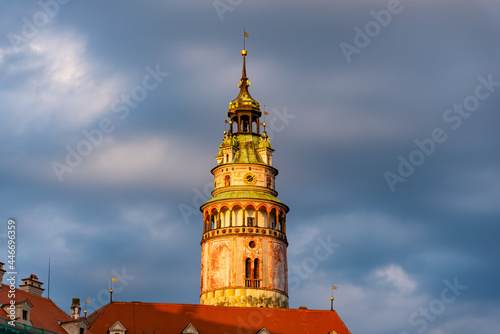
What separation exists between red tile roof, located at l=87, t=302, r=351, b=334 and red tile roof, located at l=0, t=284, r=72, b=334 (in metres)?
10.9

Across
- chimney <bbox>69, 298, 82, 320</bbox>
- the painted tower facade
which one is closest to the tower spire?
the painted tower facade

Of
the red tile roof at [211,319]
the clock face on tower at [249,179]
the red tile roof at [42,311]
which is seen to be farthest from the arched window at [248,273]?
the red tile roof at [42,311]

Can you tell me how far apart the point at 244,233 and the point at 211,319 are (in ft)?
54.6

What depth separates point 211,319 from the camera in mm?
116688

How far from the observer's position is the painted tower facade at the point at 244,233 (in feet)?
422

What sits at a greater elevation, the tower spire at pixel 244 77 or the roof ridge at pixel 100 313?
the tower spire at pixel 244 77

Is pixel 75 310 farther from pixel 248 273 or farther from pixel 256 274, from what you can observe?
pixel 256 274

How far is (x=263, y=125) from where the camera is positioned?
142 meters

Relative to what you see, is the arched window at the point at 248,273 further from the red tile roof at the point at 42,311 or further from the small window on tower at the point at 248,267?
the red tile roof at the point at 42,311

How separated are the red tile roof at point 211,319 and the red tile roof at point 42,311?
10861 millimetres

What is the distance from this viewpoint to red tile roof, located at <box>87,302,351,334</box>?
114812mm

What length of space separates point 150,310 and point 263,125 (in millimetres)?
35961

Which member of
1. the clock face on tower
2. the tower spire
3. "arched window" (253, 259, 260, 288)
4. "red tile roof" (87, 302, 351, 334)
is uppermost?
the tower spire

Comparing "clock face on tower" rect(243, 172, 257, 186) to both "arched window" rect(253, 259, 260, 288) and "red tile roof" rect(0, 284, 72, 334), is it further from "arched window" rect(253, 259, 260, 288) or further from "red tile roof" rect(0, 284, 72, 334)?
"red tile roof" rect(0, 284, 72, 334)
